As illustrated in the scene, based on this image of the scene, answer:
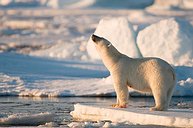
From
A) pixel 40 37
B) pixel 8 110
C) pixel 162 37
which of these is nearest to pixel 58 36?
pixel 40 37

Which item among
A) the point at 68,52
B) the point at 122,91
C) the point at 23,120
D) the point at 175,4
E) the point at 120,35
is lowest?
the point at 23,120

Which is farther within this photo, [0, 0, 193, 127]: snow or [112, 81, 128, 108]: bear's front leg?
[112, 81, 128, 108]: bear's front leg

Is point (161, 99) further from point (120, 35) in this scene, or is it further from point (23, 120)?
point (120, 35)

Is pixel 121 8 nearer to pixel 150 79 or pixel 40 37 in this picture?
pixel 40 37

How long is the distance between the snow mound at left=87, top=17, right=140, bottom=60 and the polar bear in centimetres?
828

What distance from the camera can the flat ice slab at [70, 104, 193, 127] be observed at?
24.7 ft

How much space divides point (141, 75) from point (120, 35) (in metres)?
9.40

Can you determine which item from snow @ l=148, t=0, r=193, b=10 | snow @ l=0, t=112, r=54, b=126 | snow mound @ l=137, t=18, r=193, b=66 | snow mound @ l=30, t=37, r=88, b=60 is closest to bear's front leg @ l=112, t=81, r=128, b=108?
snow @ l=0, t=112, r=54, b=126

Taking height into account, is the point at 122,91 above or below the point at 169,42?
below

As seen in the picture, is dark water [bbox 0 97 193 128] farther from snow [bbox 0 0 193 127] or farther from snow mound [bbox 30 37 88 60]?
snow mound [bbox 30 37 88 60]

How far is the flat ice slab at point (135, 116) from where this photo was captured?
24.7 ft

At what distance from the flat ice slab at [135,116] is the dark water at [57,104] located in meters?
0.20

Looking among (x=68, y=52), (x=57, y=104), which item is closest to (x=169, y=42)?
(x=68, y=52)

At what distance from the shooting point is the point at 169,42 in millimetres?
16547
